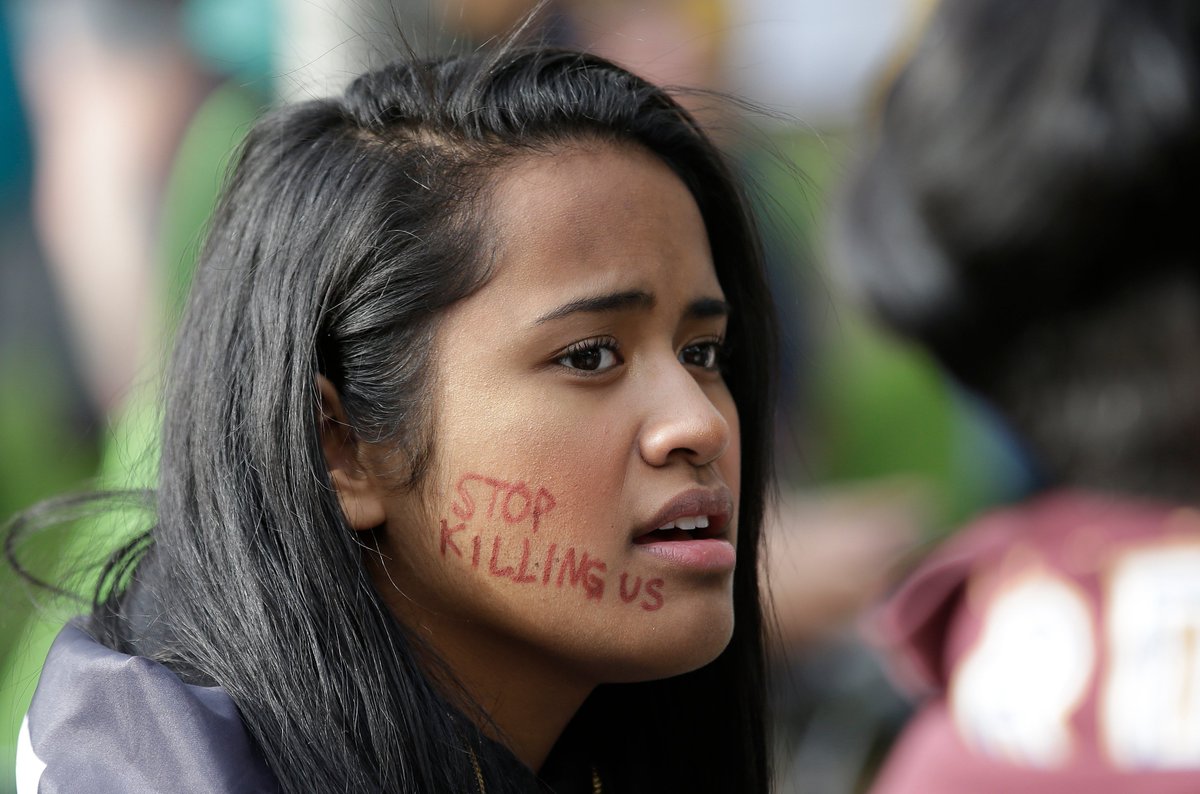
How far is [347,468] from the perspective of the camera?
1.75m

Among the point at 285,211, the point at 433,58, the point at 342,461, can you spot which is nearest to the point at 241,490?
the point at 342,461

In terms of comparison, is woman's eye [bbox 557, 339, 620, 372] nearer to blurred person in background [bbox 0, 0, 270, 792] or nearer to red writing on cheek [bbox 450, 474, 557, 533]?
red writing on cheek [bbox 450, 474, 557, 533]

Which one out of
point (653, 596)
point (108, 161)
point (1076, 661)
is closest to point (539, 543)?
point (653, 596)

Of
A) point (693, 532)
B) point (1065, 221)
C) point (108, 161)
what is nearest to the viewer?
point (1065, 221)

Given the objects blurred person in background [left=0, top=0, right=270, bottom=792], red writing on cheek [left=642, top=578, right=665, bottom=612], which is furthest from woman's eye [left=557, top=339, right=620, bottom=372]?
blurred person in background [left=0, top=0, right=270, bottom=792]

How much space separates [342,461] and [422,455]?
11cm

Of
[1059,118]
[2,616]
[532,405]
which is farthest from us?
[2,616]

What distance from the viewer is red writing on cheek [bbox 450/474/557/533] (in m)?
1.66

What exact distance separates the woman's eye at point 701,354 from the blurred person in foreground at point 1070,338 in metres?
0.51

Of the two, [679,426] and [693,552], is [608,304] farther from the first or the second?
[693,552]

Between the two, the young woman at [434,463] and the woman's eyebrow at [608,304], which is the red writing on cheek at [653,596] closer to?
the young woman at [434,463]

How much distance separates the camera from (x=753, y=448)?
211 cm

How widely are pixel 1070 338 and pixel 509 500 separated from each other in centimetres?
70

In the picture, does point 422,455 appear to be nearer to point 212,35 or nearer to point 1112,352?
point 1112,352
